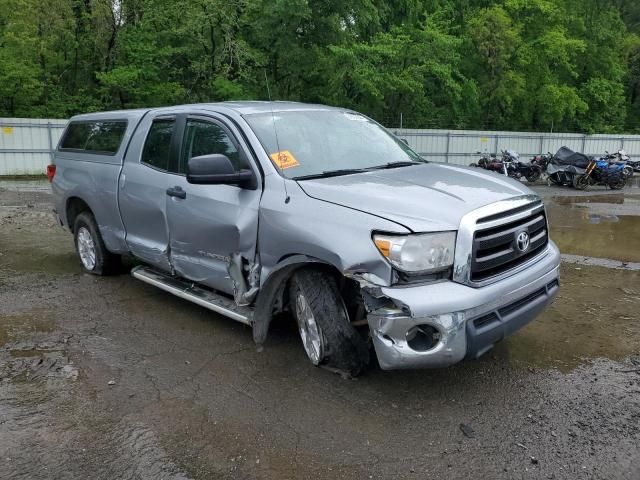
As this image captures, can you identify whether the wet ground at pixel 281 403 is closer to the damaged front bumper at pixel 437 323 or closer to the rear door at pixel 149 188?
the damaged front bumper at pixel 437 323

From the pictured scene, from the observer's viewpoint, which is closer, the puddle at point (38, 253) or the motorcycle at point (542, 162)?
the puddle at point (38, 253)

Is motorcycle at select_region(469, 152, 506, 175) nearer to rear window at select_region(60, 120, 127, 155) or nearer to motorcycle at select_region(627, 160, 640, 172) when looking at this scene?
motorcycle at select_region(627, 160, 640, 172)

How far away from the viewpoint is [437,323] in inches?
123

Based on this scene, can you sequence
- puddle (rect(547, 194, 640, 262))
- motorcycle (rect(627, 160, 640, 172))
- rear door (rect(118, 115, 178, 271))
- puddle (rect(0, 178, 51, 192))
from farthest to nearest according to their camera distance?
1. motorcycle (rect(627, 160, 640, 172))
2. puddle (rect(0, 178, 51, 192))
3. puddle (rect(547, 194, 640, 262))
4. rear door (rect(118, 115, 178, 271))

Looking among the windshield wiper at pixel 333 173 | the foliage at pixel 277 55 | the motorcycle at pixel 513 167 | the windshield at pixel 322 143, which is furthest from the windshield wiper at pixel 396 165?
the foliage at pixel 277 55

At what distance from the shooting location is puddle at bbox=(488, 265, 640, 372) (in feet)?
13.9

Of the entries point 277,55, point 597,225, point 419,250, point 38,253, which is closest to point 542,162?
point 597,225

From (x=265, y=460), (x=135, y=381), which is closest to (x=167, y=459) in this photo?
(x=265, y=460)

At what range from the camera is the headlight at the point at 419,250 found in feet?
10.4

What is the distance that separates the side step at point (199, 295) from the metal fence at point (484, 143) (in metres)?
17.1

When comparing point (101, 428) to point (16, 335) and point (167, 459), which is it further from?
point (16, 335)

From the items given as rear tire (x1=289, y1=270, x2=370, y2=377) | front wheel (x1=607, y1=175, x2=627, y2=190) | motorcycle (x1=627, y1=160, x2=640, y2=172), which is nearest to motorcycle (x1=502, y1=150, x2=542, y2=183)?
front wheel (x1=607, y1=175, x2=627, y2=190)

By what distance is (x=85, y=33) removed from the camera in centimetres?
2295

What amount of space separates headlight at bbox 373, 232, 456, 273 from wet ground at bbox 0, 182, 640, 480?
3.13 ft
